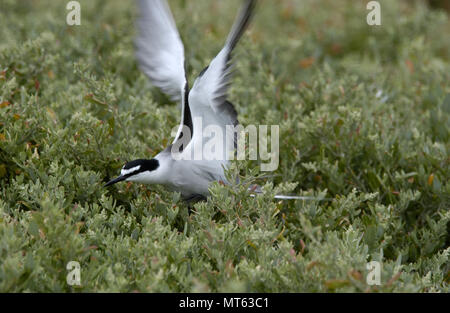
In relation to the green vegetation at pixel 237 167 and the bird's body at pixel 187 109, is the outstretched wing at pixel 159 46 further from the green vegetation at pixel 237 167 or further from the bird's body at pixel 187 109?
the green vegetation at pixel 237 167

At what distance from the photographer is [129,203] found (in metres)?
3.80

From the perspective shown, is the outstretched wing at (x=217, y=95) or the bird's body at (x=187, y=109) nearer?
the outstretched wing at (x=217, y=95)

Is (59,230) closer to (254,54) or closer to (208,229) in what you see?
(208,229)

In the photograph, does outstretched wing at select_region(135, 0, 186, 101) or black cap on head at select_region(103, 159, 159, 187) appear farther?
outstretched wing at select_region(135, 0, 186, 101)

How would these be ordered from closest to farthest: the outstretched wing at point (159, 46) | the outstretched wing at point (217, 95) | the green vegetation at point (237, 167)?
the green vegetation at point (237, 167)
the outstretched wing at point (217, 95)
the outstretched wing at point (159, 46)

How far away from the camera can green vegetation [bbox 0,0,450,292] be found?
2736 mm

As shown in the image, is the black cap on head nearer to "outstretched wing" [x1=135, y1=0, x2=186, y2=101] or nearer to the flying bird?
the flying bird

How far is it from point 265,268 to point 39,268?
3.48 feet

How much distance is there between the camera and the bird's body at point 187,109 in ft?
11.6

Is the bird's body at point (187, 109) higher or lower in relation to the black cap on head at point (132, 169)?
higher

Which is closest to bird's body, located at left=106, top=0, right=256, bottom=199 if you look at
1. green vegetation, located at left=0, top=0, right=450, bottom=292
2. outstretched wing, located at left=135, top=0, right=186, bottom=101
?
outstretched wing, located at left=135, top=0, right=186, bottom=101

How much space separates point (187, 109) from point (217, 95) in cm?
23

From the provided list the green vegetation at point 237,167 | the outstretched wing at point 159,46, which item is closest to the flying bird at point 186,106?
the outstretched wing at point 159,46
